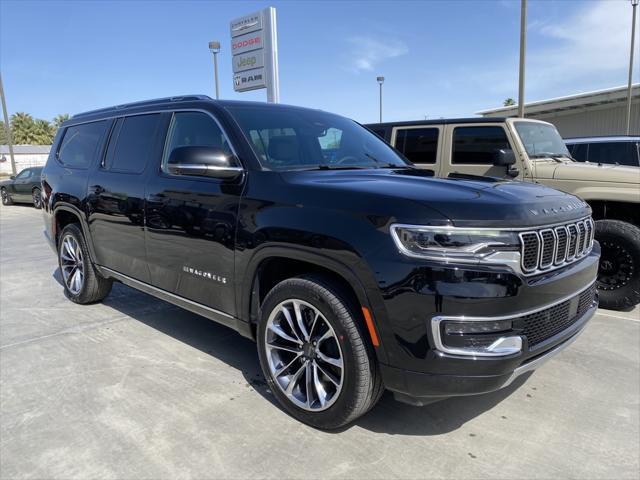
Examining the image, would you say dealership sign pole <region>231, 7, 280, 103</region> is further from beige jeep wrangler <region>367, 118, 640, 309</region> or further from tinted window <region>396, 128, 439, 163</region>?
tinted window <region>396, 128, 439, 163</region>

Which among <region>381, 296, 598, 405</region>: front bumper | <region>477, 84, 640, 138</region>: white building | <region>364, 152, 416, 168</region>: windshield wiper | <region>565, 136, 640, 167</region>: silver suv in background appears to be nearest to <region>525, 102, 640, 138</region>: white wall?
<region>477, 84, 640, 138</region>: white building

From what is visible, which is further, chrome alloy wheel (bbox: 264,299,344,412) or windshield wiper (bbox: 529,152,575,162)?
windshield wiper (bbox: 529,152,575,162)

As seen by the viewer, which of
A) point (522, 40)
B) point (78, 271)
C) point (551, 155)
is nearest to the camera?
point (78, 271)

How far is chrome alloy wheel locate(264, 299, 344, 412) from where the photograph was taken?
2.65m

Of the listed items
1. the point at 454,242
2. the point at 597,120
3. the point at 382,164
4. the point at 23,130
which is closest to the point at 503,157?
the point at 382,164

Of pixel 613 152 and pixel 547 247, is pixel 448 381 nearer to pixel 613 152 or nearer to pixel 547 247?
pixel 547 247

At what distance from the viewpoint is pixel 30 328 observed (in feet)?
14.6

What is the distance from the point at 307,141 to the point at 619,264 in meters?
3.65

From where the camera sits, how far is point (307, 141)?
354 centimetres

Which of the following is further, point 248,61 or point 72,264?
point 248,61

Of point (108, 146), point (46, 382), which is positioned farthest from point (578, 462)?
point (108, 146)

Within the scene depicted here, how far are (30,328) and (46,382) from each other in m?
1.40

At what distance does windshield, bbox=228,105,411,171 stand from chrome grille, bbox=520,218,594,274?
55.4 inches

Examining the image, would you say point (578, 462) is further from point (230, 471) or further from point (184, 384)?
point (184, 384)
